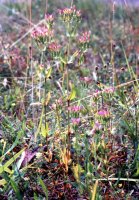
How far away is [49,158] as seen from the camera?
6.31 ft

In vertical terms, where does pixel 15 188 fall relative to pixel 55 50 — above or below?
below

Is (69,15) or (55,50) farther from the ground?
(69,15)

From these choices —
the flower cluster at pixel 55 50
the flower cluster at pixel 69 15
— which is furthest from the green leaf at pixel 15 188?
the flower cluster at pixel 69 15

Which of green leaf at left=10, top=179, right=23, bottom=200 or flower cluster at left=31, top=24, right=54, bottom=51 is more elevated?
flower cluster at left=31, top=24, right=54, bottom=51

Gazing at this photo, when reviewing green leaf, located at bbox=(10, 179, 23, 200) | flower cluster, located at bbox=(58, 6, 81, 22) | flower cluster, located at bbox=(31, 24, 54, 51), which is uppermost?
flower cluster, located at bbox=(58, 6, 81, 22)

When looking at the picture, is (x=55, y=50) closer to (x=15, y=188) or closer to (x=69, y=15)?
(x=69, y=15)

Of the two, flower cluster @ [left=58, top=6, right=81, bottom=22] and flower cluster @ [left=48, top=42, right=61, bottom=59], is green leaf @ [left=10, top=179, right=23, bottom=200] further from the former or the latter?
flower cluster @ [left=58, top=6, right=81, bottom=22]

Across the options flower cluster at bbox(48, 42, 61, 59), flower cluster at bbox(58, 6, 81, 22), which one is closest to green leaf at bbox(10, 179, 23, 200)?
flower cluster at bbox(48, 42, 61, 59)

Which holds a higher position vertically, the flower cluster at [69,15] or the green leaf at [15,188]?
the flower cluster at [69,15]

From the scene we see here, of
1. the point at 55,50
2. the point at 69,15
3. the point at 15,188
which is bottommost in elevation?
the point at 15,188

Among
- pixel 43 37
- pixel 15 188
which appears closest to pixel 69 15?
pixel 43 37

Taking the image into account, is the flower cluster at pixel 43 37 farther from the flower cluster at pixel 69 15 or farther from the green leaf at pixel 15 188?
the green leaf at pixel 15 188

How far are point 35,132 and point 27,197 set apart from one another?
15.7 inches

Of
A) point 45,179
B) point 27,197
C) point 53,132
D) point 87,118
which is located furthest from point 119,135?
point 27,197
